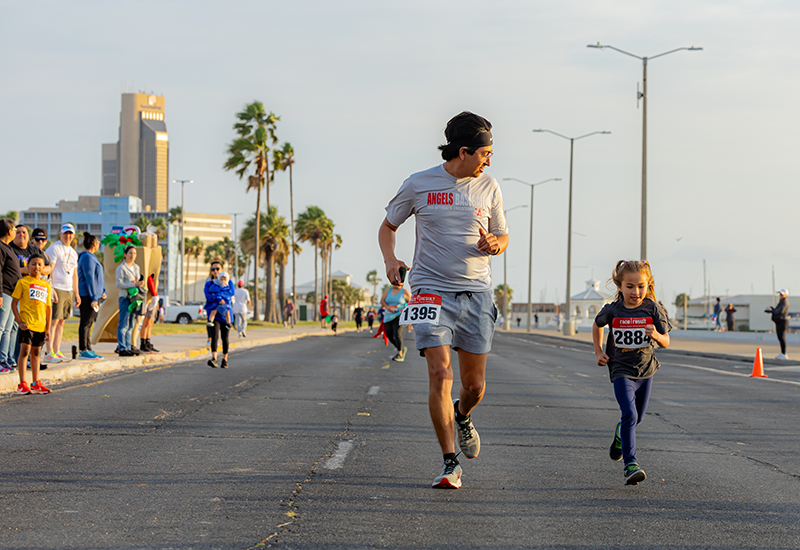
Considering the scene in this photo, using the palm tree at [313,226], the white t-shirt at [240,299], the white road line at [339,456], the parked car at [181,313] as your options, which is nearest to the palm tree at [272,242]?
the parked car at [181,313]

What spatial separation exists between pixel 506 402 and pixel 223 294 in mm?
6256

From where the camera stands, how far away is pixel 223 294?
593 inches

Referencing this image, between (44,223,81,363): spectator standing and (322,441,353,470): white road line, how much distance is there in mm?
7833

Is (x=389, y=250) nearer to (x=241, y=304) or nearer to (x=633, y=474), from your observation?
(x=633, y=474)

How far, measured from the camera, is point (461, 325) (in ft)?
17.8

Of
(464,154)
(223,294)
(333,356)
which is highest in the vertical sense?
(464,154)

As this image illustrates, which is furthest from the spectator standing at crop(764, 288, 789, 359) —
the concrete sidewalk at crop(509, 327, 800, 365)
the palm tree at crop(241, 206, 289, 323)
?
the palm tree at crop(241, 206, 289, 323)

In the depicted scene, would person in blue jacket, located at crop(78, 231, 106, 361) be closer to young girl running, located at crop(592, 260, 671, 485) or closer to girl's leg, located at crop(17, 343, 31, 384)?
girl's leg, located at crop(17, 343, 31, 384)

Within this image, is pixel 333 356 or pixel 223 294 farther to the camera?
pixel 333 356

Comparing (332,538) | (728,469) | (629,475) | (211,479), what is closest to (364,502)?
(332,538)

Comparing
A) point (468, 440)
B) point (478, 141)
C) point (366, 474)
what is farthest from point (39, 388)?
point (478, 141)

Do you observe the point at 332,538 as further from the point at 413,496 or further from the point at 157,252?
the point at 157,252

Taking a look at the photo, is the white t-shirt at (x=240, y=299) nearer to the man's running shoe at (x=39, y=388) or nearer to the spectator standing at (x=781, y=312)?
the spectator standing at (x=781, y=312)

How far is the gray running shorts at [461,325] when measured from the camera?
17.4 feet
